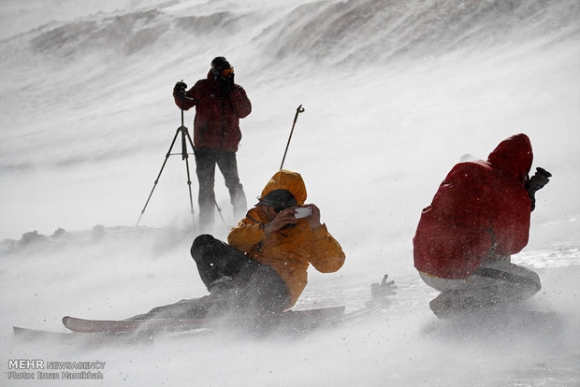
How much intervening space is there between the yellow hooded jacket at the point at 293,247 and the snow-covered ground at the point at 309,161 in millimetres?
464

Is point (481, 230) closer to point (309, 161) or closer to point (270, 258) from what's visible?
point (270, 258)

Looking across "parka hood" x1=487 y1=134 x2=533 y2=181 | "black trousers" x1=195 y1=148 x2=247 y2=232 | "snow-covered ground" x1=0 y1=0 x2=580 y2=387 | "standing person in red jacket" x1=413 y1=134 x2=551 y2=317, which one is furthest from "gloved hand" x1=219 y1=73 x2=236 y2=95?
"parka hood" x1=487 y1=134 x2=533 y2=181

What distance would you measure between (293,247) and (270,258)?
0.18 meters

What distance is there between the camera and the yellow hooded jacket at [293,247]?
191 inches

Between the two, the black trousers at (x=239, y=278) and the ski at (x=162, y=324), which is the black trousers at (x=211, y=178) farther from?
the ski at (x=162, y=324)

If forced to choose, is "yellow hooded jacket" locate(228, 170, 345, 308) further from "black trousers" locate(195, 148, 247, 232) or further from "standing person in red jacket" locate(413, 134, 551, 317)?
"black trousers" locate(195, 148, 247, 232)

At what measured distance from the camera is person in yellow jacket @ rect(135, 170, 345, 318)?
481 centimetres

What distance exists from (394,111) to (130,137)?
8.27 meters

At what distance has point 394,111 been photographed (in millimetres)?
16375

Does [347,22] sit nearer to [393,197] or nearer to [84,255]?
[393,197]

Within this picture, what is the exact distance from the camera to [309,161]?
1397cm

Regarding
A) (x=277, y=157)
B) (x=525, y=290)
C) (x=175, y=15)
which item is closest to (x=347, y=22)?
(x=277, y=157)

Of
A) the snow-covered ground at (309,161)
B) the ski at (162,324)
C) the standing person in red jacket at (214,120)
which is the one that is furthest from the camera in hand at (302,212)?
the standing person in red jacket at (214,120)

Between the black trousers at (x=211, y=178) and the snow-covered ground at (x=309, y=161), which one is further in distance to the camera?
the black trousers at (x=211, y=178)
